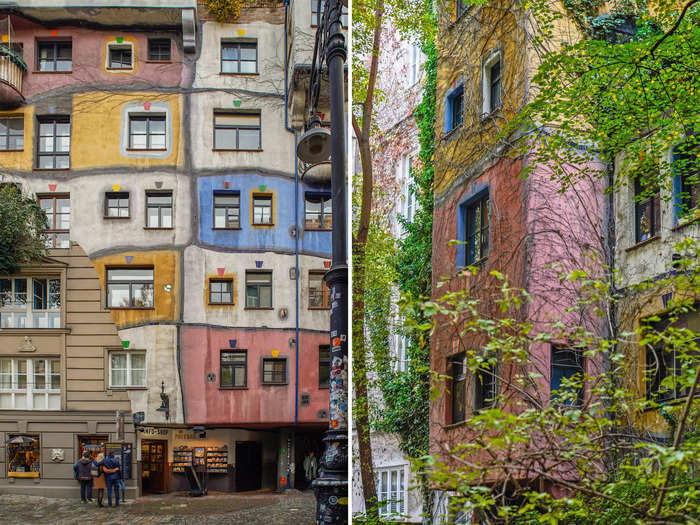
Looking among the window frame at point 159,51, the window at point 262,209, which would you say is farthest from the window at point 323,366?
the window frame at point 159,51

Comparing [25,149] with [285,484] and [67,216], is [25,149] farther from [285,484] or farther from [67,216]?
[285,484]

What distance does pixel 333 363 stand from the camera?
3410mm

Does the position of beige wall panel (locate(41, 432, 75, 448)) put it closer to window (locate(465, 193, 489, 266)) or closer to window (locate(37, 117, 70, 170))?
window (locate(37, 117, 70, 170))

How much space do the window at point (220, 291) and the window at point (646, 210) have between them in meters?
2.25

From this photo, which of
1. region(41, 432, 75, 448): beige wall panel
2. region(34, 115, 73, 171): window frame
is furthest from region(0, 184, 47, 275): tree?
region(41, 432, 75, 448): beige wall panel

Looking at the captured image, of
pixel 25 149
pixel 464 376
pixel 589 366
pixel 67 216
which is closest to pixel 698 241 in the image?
pixel 589 366

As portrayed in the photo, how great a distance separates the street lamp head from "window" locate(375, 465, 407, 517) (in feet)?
5.98

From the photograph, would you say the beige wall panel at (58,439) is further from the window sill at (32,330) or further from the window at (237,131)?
the window at (237,131)

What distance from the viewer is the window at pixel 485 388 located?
2.40 m

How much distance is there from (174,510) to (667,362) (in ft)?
8.36

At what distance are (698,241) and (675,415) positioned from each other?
552 mm

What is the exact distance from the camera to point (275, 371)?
147 inches

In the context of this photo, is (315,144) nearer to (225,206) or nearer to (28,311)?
(225,206)

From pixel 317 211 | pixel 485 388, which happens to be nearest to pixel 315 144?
pixel 317 211
